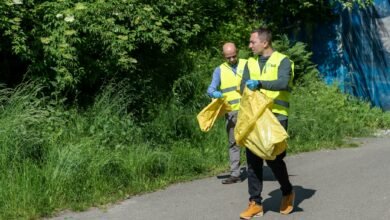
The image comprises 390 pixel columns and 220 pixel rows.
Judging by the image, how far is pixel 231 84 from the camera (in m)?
7.27

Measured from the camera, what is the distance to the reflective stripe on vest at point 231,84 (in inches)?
285

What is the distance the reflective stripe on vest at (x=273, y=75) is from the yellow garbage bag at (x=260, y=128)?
0.48ft

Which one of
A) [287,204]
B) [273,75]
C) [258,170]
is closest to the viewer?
[273,75]

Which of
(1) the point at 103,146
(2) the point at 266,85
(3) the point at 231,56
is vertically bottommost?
(1) the point at 103,146

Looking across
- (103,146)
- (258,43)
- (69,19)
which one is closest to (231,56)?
(258,43)

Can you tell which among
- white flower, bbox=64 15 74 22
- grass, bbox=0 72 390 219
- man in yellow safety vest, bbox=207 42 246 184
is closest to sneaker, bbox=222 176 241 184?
man in yellow safety vest, bbox=207 42 246 184

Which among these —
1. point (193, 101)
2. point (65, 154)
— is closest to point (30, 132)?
point (65, 154)

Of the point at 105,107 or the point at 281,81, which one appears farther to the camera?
the point at 105,107

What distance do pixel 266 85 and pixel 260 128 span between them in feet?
1.36

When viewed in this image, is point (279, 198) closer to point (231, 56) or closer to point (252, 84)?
point (252, 84)

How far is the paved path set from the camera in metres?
6.07

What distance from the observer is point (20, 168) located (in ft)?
21.4

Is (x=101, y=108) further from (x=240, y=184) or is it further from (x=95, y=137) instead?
(x=240, y=184)

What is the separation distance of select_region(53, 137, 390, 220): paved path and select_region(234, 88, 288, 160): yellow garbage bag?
78 centimetres
